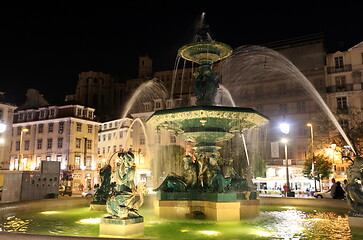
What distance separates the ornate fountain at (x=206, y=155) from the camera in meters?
11.3

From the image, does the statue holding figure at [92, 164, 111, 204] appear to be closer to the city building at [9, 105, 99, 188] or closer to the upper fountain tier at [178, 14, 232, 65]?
the upper fountain tier at [178, 14, 232, 65]

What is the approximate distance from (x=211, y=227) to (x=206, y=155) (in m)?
3.92

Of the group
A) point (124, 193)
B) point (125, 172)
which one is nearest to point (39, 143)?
point (125, 172)

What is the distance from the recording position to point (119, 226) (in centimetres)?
735

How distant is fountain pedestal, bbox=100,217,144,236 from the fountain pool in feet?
0.77

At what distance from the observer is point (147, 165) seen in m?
60.6

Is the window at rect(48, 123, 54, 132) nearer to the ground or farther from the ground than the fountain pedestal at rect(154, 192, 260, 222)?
farther from the ground

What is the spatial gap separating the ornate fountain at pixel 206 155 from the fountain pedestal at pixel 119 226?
12.2ft

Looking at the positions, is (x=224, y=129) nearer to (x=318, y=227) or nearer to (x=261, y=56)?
(x=318, y=227)

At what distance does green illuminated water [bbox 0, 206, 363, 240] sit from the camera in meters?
8.07

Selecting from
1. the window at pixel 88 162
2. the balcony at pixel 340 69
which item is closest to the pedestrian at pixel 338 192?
the balcony at pixel 340 69

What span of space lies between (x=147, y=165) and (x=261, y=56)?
2883 cm

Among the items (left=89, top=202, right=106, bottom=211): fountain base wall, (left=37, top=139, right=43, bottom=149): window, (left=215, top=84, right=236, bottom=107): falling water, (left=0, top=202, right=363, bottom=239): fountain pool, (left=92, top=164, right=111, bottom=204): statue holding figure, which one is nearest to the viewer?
(left=0, top=202, right=363, bottom=239): fountain pool

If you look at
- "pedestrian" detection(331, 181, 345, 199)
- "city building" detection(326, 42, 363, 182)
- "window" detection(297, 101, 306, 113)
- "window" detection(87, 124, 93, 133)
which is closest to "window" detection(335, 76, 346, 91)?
"city building" detection(326, 42, 363, 182)
